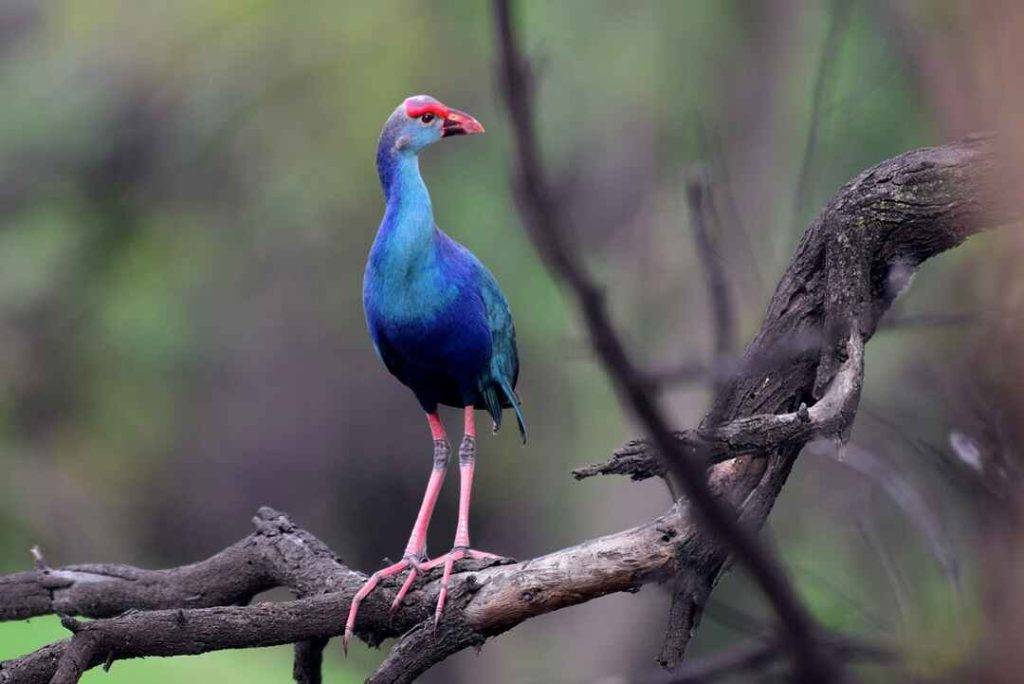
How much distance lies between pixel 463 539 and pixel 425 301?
2.31 ft

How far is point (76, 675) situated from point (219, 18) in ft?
28.6

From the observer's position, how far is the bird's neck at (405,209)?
386 centimetres

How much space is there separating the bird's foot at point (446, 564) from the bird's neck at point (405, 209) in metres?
0.86

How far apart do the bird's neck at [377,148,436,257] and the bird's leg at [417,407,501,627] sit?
2.13 ft

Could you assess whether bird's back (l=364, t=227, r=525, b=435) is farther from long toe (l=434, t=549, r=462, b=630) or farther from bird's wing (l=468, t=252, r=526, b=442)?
long toe (l=434, t=549, r=462, b=630)

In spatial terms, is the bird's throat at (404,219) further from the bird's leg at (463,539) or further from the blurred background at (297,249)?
the blurred background at (297,249)

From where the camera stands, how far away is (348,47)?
36.4 feet

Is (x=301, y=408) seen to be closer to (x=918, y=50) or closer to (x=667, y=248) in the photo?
(x=667, y=248)

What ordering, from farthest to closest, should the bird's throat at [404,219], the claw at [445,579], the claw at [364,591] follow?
1. the bird's throat at [404,219]
2. the claw at [364,591]
3. the claw at [445,579]

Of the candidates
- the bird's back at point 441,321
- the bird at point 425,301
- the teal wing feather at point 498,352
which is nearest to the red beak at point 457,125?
the bird at point 425,301

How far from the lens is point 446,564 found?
3633 millimetres

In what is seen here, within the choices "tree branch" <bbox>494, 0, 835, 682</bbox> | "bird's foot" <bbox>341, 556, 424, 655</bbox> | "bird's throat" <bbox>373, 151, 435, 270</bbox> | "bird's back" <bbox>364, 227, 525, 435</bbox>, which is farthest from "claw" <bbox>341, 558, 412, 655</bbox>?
"tree branch" <bbox>494, 0, 835, 682</bbox>

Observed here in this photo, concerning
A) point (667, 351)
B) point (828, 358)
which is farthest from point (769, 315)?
point (667, 351)

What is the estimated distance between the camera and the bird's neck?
12.6 feet
